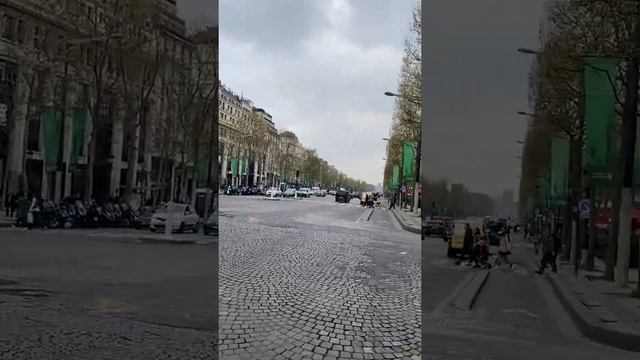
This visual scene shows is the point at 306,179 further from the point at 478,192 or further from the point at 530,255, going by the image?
the point at 530,255

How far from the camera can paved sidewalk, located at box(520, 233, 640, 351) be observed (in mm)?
3252

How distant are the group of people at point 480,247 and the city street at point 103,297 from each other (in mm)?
1486


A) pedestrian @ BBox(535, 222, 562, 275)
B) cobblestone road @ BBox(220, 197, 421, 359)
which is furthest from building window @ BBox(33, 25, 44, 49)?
pedestrian @ BBox(535, 222, 562, 275)

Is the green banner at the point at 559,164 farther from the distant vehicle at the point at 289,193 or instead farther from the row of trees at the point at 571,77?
the distant vehicle at the point at 289,193

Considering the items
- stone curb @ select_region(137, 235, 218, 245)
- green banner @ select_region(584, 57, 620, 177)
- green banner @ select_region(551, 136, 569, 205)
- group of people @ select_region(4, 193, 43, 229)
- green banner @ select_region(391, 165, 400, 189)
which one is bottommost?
stone curb @ select_region(137, 235, 218, 245)

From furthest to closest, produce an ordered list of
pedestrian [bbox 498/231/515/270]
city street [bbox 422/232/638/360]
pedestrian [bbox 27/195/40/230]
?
pedestrian [bbox 27/195/40/230], pedestrian [bbox 498/231/515/270], city street [bbox 422/232/638/360]

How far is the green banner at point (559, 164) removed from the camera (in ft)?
11.3

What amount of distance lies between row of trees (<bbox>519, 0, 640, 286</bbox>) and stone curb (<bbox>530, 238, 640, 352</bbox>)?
382 mm

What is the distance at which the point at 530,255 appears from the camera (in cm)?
352

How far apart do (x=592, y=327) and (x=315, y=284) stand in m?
1.62

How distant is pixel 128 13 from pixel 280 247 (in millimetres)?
1891

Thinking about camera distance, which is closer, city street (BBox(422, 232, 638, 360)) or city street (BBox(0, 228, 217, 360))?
city street (BBox(422, 232, 638, 360))

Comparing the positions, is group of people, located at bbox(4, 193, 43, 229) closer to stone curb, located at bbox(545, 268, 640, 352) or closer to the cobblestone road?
the cobblestone road

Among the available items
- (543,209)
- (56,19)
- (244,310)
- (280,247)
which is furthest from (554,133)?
(56,19)
